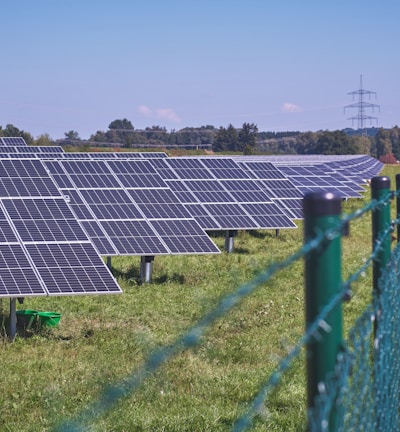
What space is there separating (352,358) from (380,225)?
42.8 inches

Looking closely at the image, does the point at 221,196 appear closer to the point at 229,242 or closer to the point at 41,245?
the point at 229,242

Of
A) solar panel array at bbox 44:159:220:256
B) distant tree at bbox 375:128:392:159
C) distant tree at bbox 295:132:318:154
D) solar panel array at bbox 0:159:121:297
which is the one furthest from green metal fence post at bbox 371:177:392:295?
distant tree at bbox 375:128:392:159

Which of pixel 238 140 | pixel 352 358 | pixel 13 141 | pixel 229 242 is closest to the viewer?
pixel 352 358

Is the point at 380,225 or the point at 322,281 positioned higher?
the point at 380,225

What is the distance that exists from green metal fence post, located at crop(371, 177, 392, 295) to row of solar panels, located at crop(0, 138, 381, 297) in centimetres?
636

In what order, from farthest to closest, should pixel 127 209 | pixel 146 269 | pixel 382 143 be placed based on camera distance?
1. pixel 382 143
2. pixel 127 209
3. pixel 146 269

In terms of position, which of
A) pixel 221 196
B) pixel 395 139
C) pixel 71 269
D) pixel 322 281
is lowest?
pixel 71 269

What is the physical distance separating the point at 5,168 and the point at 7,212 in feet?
5.30

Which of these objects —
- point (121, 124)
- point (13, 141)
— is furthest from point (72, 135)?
point (13, 141)

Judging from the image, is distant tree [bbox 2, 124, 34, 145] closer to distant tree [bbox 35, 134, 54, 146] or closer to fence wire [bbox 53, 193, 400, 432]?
distant tree [bbox 35, 134, 54, 146]

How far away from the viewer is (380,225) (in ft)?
11.4

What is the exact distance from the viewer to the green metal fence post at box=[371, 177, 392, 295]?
3.47 m

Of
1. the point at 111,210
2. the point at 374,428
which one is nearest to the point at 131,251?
the point at 111,210

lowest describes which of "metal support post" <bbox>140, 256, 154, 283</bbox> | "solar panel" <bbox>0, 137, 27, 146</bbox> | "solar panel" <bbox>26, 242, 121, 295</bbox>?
"metal support post" <bbox>140, 256, 154, 283</bbox>
